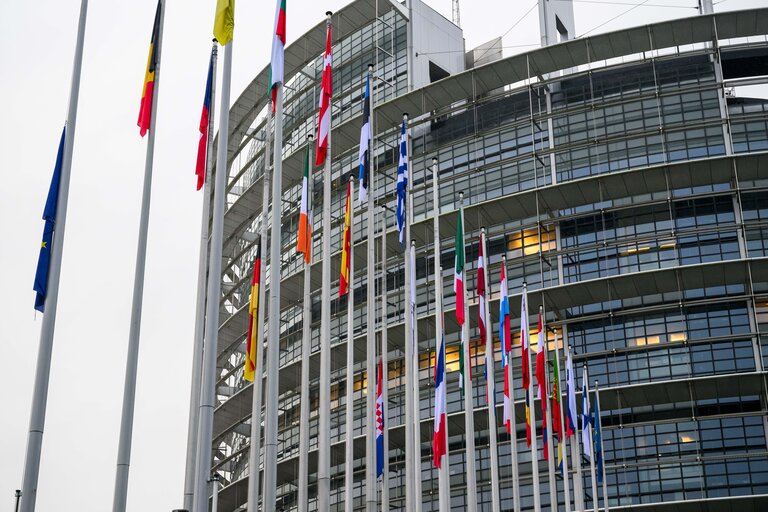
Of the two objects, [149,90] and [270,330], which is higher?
[149,90]

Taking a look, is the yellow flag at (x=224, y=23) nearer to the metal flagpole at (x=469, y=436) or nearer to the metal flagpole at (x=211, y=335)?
the metal flagpole at (x=211, y=335)

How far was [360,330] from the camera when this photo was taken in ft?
190

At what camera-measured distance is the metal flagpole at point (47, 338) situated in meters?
17.9

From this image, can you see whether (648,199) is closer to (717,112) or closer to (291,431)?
(717,112)

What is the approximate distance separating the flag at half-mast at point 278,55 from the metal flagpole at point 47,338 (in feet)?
10.8

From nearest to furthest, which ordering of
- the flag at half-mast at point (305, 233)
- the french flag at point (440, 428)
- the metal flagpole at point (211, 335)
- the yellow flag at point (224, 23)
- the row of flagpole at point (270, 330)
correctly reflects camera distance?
the metal flagpole at point (211, 335), the row of flagpole at point (270, 330), the yellow flag at point (224, 23), the flag at half-mast at point (305, 233), the french flag at point (440, 428)

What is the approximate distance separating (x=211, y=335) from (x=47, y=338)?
3.23 m

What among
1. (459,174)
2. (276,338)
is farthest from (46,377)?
(459,174)

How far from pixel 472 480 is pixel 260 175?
4118 cm

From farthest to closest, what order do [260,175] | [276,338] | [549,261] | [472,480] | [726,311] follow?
[260,175]
[549,261]
[726,311]
[472,480]
[276,338]

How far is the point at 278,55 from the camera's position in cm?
2478

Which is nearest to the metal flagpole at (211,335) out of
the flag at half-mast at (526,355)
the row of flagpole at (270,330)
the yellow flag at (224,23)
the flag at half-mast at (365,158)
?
the row of flagpole at (270,330)

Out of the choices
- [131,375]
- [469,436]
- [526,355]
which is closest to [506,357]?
[526,355]

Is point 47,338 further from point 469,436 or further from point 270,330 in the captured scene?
point 469,436
